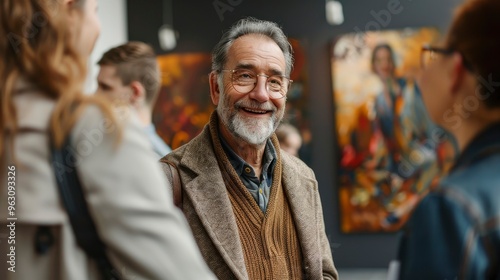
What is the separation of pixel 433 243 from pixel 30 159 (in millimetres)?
662

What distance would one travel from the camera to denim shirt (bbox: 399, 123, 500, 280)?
90 centimetres

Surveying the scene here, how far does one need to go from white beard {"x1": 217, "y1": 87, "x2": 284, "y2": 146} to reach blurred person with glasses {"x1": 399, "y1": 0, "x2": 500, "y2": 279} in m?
0.98

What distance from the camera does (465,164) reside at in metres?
0.96

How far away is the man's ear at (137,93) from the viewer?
240 centimetres

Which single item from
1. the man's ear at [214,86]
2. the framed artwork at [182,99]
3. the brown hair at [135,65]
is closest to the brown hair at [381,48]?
the framed artwork at [182,99]

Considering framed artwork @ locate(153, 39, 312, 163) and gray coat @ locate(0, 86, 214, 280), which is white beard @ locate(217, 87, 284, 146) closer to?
gray coat @ locate(0, 86, 214, 280)

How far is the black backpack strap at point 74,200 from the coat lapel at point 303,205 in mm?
1086

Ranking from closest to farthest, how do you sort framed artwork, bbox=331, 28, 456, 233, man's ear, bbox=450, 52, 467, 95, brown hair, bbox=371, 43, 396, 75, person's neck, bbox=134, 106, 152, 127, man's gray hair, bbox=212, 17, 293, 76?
1. man's ear, bbox=450, 52, 467, 95
2. man's gray hair, bbox=212, 17, 293, 76
3. person's neck, bbox=134, 106, 152, 127
4. framed artwork, bbox=331, 28, 456, 233
5. brown hair, bbox=371, 43, 396, 75

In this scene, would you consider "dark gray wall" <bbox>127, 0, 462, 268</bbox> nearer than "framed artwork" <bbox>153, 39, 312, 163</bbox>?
Yes

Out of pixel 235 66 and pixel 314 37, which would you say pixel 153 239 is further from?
pixel 314 37

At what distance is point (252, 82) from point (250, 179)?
0.35 metres

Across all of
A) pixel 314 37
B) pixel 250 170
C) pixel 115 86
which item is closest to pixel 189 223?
pixel 250 170

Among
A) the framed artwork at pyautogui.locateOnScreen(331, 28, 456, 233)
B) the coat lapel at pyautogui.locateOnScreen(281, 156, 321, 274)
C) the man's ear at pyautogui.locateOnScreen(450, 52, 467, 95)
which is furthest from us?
the framed artwork at pyautogui.locateOnScreen(331, 28, 456, 233)

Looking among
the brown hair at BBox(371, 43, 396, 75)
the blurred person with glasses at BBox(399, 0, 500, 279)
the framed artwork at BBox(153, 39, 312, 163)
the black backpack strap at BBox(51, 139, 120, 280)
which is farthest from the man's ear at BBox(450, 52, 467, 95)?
the framed artwork at BBox(153, 39, 312, 163)
